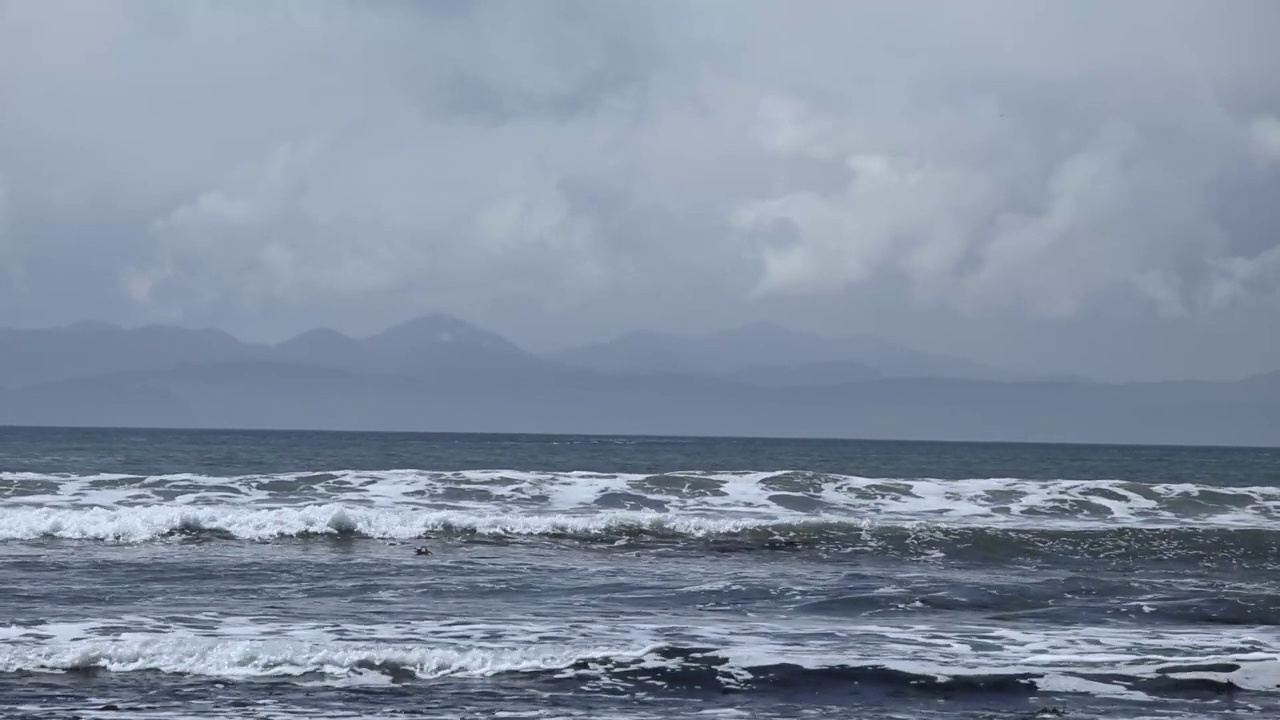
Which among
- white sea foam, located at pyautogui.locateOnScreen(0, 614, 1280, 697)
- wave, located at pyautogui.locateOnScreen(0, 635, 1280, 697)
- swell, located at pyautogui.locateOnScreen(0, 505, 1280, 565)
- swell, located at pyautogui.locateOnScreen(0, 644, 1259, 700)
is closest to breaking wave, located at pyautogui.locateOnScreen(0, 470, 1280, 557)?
swell, located at pyautogui.locateOnScreen(0, 505, 1280, 565)

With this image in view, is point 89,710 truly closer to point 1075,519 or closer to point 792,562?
point 792,562

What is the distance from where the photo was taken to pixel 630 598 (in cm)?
1789

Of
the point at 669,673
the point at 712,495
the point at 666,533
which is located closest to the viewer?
the point at 669,673

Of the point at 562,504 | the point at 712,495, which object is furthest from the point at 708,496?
the point at 562,504

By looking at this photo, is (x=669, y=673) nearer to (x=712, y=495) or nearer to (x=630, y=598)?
(x=630, y=598)

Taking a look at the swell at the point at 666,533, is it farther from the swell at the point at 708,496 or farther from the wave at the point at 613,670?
the wave at the point at 613,670

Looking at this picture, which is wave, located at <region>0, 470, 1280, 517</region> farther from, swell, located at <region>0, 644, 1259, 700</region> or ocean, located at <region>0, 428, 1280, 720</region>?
swell, located at <region>0, 644, 1259, 700</region>

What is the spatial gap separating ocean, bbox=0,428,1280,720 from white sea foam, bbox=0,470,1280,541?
0.12 m

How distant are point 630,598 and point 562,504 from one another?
14.3 meters

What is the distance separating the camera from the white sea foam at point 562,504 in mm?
26219

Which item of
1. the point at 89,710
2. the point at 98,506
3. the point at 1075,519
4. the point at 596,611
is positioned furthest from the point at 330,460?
the point at 89,710

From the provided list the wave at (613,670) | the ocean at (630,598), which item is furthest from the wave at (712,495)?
the wave at (613,670)

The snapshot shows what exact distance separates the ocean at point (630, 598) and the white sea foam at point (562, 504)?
12 cm

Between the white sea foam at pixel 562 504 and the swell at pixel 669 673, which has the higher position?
the white sea foam at pixel 562 504
